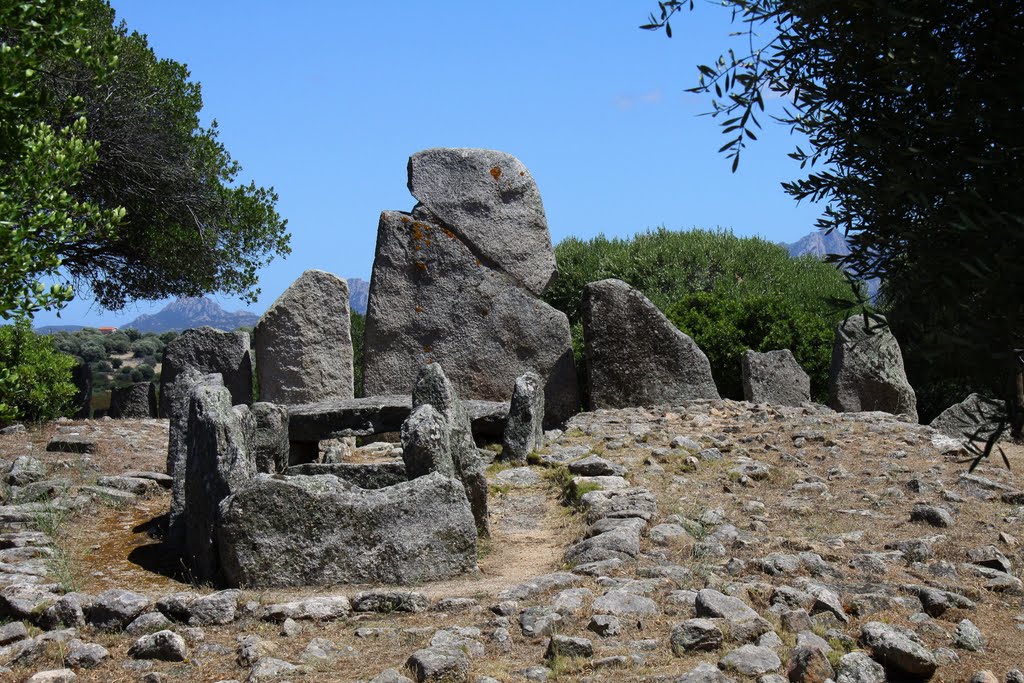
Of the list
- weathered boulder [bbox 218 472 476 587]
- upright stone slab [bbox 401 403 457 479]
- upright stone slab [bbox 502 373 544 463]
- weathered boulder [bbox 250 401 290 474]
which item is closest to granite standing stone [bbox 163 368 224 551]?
weathered boulder [bbox 250 401 290 474]

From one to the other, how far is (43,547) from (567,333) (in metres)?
9.17

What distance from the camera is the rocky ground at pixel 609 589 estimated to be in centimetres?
633

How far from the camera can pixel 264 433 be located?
10328 mm

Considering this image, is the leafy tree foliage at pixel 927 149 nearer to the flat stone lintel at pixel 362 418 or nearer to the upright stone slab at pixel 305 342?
the flat stone lintel at pixel 362 418

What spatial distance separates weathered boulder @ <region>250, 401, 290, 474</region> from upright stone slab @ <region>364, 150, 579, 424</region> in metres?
5.74

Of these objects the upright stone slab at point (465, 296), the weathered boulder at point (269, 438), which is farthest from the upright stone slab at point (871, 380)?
the weathered boulder at point (269, 438)

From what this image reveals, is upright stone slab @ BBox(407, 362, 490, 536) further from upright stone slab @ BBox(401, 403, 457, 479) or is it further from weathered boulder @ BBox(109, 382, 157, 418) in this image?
weathered boulder @ BBox(109, 382, 157, 418)

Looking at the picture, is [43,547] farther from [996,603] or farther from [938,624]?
[996,603]

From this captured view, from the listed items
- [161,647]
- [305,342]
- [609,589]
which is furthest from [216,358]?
[609,589]

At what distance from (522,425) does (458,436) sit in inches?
120

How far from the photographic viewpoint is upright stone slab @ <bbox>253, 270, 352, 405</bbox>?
16.0 m

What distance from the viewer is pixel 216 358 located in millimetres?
16578

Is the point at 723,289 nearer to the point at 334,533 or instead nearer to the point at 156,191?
the point at 156,191

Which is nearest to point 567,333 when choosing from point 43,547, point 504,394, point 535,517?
point 504,394
